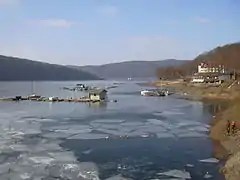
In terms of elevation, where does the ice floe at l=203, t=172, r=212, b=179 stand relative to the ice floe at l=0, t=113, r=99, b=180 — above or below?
below

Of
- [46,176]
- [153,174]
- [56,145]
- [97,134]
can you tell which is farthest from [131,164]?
[97,134]

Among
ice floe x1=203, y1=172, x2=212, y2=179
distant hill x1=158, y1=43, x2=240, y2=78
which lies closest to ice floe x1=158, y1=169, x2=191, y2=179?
ice floe x1=203, y1=172, x2=212, y2=179

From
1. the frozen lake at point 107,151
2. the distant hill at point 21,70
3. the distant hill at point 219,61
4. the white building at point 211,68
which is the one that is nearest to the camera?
the frozen lake at point 107,151

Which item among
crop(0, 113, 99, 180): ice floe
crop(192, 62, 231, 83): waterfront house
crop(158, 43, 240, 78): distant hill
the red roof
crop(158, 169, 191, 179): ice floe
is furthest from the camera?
the red roof

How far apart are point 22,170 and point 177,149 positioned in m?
7.76

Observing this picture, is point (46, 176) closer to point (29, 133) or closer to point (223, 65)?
point (29, 133)

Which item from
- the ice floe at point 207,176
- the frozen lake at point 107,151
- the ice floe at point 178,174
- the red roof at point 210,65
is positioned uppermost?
the red roof at point 210,65

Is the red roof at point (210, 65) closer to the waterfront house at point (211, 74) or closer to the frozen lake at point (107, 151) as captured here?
the waterfront house at point (211, 74)

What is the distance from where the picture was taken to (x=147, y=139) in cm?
2125

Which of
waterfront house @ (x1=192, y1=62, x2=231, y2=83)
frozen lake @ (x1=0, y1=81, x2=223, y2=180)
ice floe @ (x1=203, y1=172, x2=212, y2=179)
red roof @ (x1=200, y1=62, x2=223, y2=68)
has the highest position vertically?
red roof @ (x1=200, y1=62, x2=223, y2=68)

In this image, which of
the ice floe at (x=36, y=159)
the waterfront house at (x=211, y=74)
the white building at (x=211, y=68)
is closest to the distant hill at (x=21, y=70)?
the white building at (x=211, y=68)

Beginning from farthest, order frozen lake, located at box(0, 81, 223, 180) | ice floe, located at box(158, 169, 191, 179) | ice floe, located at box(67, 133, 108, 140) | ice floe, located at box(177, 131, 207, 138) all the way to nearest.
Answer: ice floe, located at box(177, 131, 207, 138), ice floe, located at box(67, 133, 108, 140), frozen lake, located at box(0, 81, 223, 180), ice floe, located at box(158, 169, 191, 179)

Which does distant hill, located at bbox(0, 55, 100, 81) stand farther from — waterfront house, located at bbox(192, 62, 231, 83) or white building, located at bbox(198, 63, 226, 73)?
waterfront house, located at bbox(192, 62, 231, 83)

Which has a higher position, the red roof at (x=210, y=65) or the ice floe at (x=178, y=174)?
the red roof at (x=210, y=65)
